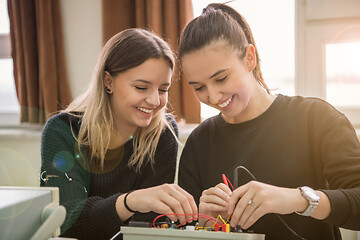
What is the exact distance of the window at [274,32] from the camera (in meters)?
2.24

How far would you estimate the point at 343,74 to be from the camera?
2174 mm

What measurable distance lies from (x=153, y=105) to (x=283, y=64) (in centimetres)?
125

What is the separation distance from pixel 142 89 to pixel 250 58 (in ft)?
1.35

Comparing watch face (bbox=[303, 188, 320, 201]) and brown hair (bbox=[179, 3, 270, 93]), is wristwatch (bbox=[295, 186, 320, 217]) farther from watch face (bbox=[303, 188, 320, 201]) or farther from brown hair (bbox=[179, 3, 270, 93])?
brown hair (bbox=[179, 3, 270, 93])

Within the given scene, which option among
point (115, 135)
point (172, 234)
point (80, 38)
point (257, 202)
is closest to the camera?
point (172, 234)

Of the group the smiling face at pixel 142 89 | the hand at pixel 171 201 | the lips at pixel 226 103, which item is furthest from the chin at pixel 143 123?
the hand at pixel 171 201

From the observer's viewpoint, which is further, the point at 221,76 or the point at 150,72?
the point at 150,72

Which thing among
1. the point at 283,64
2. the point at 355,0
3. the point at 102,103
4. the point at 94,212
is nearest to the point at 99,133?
the point at 102,103

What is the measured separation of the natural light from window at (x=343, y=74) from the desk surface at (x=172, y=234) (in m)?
1.79

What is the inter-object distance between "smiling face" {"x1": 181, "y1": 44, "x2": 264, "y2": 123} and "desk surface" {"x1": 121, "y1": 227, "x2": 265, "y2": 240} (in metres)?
0.56

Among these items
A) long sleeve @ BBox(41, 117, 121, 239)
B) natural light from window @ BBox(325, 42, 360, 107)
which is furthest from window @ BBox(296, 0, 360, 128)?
long sleeve @ BBox(41, 117, 121, 239)

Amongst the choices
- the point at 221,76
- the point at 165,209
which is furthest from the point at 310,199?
the point at 221,76

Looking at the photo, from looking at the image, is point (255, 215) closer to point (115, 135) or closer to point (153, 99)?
point (153, 99)

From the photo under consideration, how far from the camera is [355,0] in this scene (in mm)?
2068
